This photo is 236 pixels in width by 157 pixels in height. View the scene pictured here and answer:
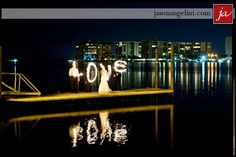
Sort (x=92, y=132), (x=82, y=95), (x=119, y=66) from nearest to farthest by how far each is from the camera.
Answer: (x=92, y=132)
(x=82, y=95)
(x=119, y=66)

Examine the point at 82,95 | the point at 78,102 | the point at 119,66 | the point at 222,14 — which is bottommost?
the point at 78,102

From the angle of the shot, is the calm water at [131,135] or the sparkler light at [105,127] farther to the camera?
the sparkler light at [105,127]

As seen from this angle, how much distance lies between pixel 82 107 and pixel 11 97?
13.4 feet

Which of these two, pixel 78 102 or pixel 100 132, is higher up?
pixel 78 102

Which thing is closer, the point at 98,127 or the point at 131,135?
the point at 131,135

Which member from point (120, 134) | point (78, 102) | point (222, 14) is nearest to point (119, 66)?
point (78, 102)

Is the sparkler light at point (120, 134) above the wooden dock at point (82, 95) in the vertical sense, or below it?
below

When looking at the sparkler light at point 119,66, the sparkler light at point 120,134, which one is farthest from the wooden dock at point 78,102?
the sparkler light at point 120,134

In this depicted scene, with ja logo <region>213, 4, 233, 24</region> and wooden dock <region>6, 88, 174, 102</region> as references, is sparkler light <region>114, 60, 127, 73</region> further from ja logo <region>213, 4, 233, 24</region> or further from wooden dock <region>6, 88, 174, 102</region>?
ja logo <region>213, 4, 233, 24</region>

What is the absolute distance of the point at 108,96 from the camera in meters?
23.4

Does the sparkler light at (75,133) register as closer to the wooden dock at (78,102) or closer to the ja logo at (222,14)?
the wooden dock at (78,102)

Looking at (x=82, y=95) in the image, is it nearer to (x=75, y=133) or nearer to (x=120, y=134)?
(x=75, y=133)

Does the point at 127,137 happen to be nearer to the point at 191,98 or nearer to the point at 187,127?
the point at 187,127

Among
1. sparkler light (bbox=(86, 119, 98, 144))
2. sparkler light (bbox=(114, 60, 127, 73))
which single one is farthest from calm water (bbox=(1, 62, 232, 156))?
sparkler light (bbox=(114, 60, 127, 73))
